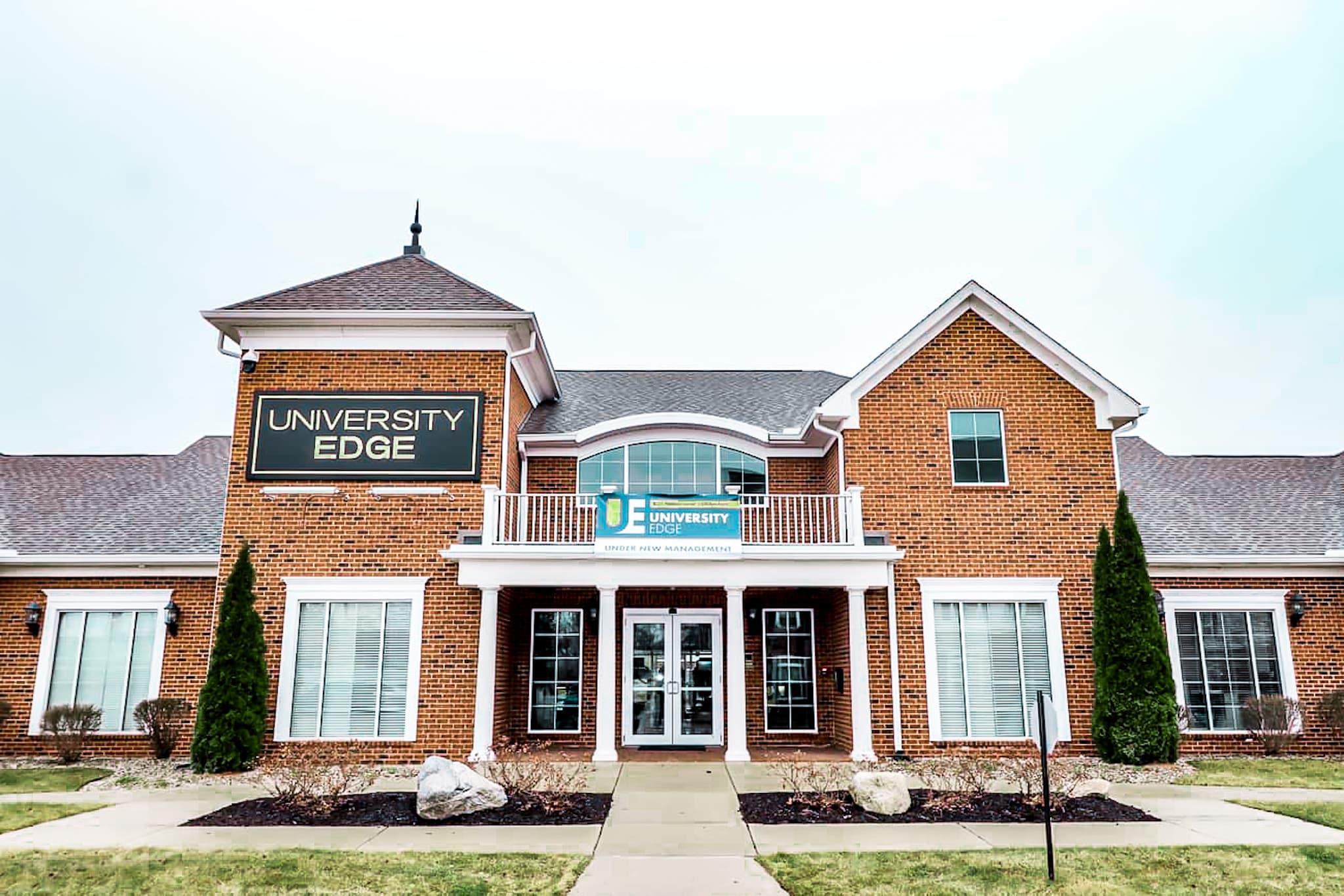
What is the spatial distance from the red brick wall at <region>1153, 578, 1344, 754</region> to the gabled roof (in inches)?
115

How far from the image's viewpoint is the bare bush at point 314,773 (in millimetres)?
8617

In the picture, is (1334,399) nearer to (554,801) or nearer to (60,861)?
(554,801)

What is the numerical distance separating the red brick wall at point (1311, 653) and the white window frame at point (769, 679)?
5.44 m

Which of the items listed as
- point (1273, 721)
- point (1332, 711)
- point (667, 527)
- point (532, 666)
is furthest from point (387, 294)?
point (1332, 711)

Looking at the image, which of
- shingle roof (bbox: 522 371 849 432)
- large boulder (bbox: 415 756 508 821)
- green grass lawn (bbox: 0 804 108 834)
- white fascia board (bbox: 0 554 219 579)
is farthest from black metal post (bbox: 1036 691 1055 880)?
white fascia board (bbox: 0 554 219 579)

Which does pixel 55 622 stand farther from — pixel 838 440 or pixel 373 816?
pixel 838 440

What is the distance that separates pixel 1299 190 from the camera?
79.6ft

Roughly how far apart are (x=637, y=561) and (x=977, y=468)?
18.2ft

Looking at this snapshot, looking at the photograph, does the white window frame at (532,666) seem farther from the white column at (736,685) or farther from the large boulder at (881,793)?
the large boulder at (881,793)

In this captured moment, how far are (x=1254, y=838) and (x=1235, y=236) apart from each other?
23368 millimetres

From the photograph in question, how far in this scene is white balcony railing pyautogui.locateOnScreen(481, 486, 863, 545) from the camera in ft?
40.4

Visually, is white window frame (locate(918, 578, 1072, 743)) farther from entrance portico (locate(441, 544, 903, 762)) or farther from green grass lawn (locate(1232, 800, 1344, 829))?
green grass lawn (locate(1232, 800, 1344, 829))

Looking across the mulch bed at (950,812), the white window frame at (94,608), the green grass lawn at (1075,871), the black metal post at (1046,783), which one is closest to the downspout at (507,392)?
the white window frame at (94,608)

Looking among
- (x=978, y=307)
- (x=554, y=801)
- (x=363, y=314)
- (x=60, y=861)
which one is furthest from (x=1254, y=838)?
(x=363, y=314)
